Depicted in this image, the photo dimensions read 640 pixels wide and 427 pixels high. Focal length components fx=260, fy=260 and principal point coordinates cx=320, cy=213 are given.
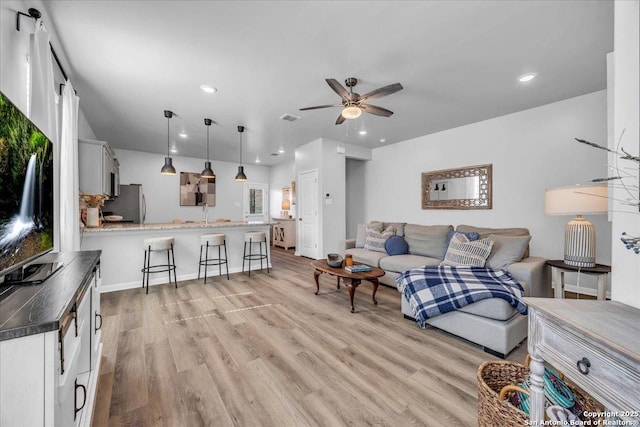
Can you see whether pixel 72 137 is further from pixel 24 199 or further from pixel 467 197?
pixel 467 197

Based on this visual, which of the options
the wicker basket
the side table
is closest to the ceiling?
the side table

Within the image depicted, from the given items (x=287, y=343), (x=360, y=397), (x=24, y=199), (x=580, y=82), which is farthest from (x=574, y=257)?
(x=24, y=199)

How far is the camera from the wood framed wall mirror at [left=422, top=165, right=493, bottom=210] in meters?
4.59

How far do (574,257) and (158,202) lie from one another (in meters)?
8.43

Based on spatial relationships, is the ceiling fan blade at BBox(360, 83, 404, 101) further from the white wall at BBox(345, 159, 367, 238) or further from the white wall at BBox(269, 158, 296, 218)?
the white wall at BBox(269, 158, 296, 218)

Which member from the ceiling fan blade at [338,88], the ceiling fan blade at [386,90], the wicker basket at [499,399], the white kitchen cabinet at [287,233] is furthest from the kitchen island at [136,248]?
the wicker basket at [499,399]

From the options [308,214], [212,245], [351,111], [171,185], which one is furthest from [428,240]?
[171,185]

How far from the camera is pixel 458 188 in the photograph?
493cm

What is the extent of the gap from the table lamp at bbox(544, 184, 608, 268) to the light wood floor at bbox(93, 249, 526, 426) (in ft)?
3.95

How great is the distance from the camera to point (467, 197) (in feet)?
15.8

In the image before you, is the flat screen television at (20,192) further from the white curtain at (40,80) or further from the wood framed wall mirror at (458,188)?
the wood framed wall mirror at (458,188)

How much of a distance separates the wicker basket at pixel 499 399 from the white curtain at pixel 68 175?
3595mm

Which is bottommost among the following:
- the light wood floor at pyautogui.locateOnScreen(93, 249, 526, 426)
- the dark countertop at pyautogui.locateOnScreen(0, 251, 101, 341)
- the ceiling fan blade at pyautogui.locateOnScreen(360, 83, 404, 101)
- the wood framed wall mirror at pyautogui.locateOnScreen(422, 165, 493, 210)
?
the light wood floor at pyautogui.locateOnScreen(93, 249, 526, 426)

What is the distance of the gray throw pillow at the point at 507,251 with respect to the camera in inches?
114
